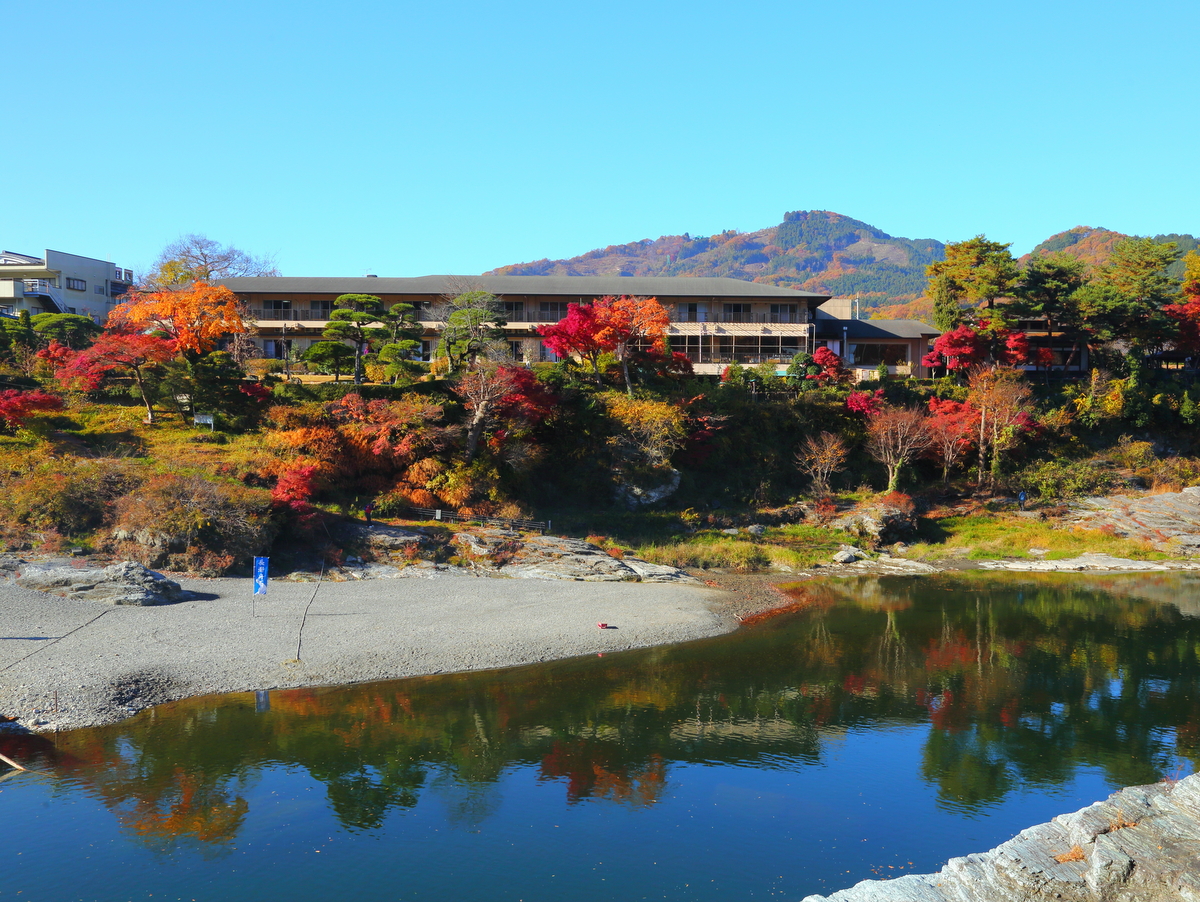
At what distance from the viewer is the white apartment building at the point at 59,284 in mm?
55906

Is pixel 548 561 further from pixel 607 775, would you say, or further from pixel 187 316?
pixel 187 316

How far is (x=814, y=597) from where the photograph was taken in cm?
3144

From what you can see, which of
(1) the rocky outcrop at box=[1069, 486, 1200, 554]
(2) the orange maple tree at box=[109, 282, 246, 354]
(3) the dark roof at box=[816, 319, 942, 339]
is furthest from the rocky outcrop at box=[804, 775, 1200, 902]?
(3) the dark roof at box=[816, 319, 942, 339]

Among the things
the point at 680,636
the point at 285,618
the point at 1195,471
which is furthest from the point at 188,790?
the point at 1195,471

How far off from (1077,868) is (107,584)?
2606 cm

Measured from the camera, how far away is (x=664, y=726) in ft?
61.9

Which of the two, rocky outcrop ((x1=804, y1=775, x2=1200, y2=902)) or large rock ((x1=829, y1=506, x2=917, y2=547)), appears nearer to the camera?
rocky outcrop ((x1=804, y1=775, x2=1200, y2=902))

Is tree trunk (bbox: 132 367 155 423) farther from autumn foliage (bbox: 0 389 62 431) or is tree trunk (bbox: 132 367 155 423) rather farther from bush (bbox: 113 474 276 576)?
bush (bbox: 113 474 276 576)

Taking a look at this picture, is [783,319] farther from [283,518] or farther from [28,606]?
[28,606]

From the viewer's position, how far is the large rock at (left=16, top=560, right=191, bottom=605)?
23.8 metres

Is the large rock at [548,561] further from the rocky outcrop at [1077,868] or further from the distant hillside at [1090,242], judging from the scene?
the distant hillside at [1090,242]

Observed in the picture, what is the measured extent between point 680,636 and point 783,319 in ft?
113

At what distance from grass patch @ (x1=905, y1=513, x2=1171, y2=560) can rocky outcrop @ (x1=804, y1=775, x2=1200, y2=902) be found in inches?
981

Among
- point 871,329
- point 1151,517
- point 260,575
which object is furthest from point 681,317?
point 260,575
